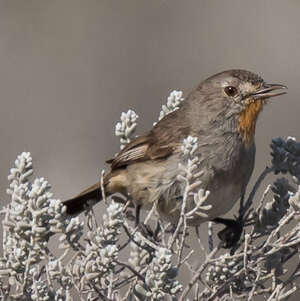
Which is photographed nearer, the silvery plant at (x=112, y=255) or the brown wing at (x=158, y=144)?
the silvery plant at (x=112, y=255)

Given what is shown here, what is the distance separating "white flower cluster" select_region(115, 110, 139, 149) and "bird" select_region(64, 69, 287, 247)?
0.19ft

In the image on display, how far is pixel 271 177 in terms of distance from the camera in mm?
10586

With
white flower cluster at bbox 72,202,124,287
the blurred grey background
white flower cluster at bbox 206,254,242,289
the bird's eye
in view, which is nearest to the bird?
the bird's eye

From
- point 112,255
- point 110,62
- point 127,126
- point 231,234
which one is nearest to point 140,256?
point 231,234

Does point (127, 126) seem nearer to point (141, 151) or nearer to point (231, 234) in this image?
point (141, 151)

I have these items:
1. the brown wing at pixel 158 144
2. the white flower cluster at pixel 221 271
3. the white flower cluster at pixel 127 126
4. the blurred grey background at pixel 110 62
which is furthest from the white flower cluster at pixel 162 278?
the blurred grey background at pixel 110 62

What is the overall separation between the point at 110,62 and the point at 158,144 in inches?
322

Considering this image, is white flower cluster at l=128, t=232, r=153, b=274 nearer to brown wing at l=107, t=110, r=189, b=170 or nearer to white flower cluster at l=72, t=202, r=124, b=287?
white flower cluster at l=72, t=202, r=124, b=287

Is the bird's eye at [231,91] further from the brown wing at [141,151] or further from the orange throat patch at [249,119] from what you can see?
the brown wing at [141,151]

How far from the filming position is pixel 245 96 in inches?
225

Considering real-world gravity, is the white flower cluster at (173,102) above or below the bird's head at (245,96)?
above

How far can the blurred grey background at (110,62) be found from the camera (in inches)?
474

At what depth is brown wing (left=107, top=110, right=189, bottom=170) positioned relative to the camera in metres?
5.70

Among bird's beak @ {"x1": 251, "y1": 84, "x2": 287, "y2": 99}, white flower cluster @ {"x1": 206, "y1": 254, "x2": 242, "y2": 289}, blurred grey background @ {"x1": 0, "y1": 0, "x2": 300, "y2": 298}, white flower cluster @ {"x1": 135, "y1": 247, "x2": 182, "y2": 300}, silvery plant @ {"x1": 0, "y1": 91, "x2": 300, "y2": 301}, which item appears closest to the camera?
white flower cluster @ {"x1": 135, "y1": 247, "x2": 182, "y2": 300}
